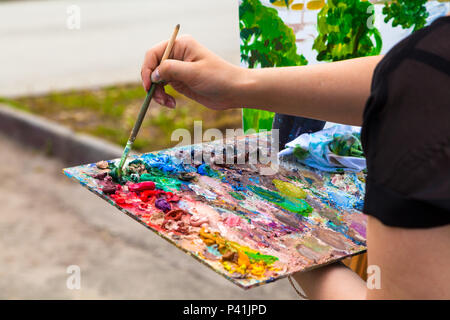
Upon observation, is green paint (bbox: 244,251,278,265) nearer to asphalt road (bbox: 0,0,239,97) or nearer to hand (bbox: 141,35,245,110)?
hand (bbox: 141,35,245,110)

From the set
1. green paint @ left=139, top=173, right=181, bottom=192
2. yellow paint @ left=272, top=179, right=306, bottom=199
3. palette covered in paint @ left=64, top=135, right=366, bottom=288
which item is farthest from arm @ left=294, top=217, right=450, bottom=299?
green paint @ left=139, top=173, right=181, bottom=192

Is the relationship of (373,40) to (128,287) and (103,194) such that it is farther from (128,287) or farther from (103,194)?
(128,287)

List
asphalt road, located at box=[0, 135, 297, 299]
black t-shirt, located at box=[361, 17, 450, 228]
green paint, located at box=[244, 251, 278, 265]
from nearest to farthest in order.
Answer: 1. black t-shirt, located at box=[361, 17, 450, 228]
2. green paint, located at box=[244, 251, 278, 265]
3. asphalt road, located at box=[0, 135, 297, 299]

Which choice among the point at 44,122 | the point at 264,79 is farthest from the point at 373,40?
the point at 44,122

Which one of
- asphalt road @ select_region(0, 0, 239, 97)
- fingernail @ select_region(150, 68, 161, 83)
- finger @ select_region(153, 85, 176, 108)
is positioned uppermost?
fingernail @ select_region(150, 68, 161, 83)

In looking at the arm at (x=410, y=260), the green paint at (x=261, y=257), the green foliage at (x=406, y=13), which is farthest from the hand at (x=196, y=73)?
the green foliage at (x=406, y=13)

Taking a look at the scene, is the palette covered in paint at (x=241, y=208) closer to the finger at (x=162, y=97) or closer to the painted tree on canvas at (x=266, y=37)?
the finger at (x=162, y=97)

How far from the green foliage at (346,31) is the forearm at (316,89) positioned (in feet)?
2.27

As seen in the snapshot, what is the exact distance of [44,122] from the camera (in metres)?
4.01

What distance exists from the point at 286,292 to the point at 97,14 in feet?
20.1

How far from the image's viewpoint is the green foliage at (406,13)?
1696 mm

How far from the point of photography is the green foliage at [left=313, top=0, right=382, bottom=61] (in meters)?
1.66

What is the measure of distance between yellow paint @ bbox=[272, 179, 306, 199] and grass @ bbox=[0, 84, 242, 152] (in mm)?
2320
